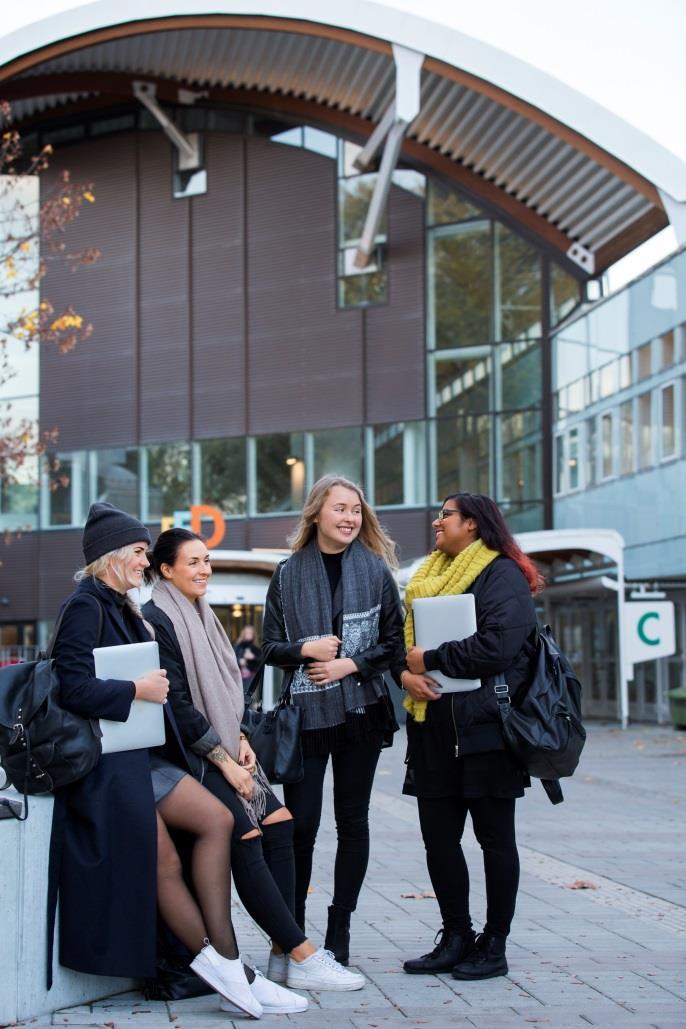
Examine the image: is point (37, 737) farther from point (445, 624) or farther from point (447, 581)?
point (447, 581)

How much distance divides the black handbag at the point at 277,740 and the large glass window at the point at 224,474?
1115 inches

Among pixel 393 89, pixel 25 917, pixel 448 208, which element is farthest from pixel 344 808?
pixel 393 89

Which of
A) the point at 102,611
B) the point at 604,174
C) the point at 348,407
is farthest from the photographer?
the point at 348,407

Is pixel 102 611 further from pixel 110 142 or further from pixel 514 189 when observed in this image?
pixel 110 142

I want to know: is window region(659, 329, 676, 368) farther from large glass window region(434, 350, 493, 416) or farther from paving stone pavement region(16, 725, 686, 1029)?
paving stone pavement region(16, 725, 686, 1029)

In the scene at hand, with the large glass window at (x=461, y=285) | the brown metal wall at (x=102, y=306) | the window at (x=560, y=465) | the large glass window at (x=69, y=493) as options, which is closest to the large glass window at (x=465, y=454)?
the window at (x=560, y=465)

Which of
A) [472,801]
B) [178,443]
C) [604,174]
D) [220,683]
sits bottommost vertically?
[472,801]

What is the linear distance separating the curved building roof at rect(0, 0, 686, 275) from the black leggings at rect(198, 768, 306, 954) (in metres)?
24.3

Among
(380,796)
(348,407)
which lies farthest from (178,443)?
(380,796)

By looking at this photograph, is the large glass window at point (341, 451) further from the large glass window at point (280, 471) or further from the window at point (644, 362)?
the window at point (644, 362)

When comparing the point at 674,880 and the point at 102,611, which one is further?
the point at 674,880

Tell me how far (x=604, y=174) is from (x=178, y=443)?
37.4 feet

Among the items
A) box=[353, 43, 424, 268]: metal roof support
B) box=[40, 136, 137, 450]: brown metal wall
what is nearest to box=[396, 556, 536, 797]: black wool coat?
box=[353, 43, 424, 268]: metal roof support

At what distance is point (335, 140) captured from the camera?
33469 mm
